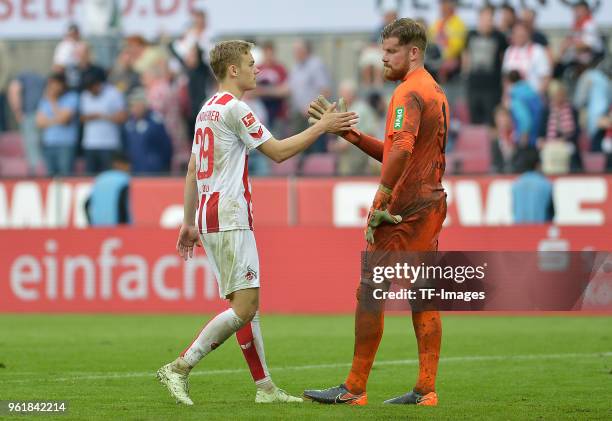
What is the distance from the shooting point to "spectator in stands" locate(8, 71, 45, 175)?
884 inches

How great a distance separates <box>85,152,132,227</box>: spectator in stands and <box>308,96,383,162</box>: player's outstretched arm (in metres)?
10.8

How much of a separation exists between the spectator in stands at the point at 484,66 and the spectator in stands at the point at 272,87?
2.83 m

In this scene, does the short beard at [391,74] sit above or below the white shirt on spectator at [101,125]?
above

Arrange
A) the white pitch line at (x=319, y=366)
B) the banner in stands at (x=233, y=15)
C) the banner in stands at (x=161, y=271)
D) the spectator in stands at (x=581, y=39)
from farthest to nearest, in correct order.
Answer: the banner in stands at (x=233, y=15), the spectator in stands at (x=581, y=39), the banner in stands at (x=161, y=271), the white pitch line at (x=319, y=366)

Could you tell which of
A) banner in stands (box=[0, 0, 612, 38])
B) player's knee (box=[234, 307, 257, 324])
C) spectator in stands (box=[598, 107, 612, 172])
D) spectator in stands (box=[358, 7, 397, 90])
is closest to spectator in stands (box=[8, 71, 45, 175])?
banner in stands (box=[0, 0, 612, 38])

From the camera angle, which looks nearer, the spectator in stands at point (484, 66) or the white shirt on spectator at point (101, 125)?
the spectator in stands at point (484, 66)

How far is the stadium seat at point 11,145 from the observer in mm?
22938

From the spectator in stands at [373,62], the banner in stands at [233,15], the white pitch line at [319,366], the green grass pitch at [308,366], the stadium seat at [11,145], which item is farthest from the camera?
the stadium seat at [11,145]

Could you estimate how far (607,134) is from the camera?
66.5 feet

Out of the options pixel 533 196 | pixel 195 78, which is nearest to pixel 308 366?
pixel 533 196

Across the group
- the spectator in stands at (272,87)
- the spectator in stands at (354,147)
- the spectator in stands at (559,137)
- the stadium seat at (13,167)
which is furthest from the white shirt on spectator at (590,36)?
the stadium seat at (13,167)

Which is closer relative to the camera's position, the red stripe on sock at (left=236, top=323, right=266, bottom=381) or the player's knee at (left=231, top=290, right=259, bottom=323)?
the player's knee at (left=231, top=290, right=259, bottom=323)

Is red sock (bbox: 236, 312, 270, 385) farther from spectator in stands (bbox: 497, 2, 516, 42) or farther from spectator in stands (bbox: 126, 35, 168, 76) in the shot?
spectator in stands (bbox: 126, 35, 168, 76)

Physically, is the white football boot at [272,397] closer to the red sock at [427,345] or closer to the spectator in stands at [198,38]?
the red sock at [427,345]
